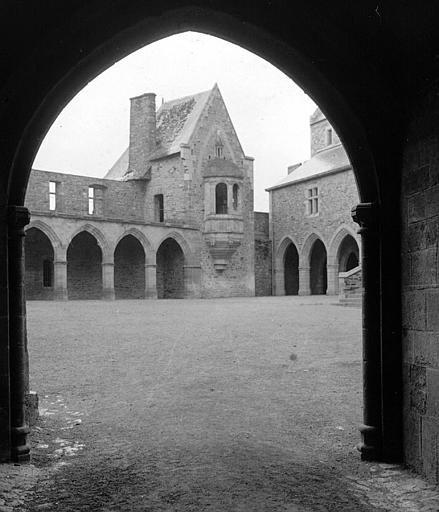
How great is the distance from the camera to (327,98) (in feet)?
14.3

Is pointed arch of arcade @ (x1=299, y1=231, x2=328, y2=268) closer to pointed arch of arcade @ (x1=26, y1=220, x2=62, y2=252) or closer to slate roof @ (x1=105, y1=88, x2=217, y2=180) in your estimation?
slate roof @ (x1=105, y1=88, x2=217, y2=180)

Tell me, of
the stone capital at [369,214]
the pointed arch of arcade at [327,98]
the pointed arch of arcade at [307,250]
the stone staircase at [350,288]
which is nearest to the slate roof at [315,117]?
the pointed arch of arcade at [307,250]

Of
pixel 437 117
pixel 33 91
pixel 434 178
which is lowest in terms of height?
pixel 434 178

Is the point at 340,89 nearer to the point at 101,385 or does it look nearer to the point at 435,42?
the point at 435,42

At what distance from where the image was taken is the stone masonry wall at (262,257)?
33844mm

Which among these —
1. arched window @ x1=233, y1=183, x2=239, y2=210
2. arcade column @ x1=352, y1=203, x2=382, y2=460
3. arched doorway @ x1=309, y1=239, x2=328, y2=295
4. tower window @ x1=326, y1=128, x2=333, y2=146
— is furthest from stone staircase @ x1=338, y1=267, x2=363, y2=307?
tower window @ x1=326, y1=128, x2=333, y2=146

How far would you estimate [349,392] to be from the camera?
6.42m

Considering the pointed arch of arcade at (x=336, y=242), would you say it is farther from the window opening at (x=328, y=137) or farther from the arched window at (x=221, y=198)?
the window opening at (x=328, y=137)

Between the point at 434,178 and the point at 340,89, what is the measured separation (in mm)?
1003

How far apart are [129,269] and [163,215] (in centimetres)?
339

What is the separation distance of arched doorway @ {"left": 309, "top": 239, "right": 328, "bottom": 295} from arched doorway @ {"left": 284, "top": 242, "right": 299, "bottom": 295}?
2053 millimetres

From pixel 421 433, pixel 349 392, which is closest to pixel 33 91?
pixel 421 433

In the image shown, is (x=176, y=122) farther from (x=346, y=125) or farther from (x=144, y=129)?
(x=346, y=125)

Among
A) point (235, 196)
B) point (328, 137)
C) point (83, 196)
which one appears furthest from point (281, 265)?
point (83, 196)
